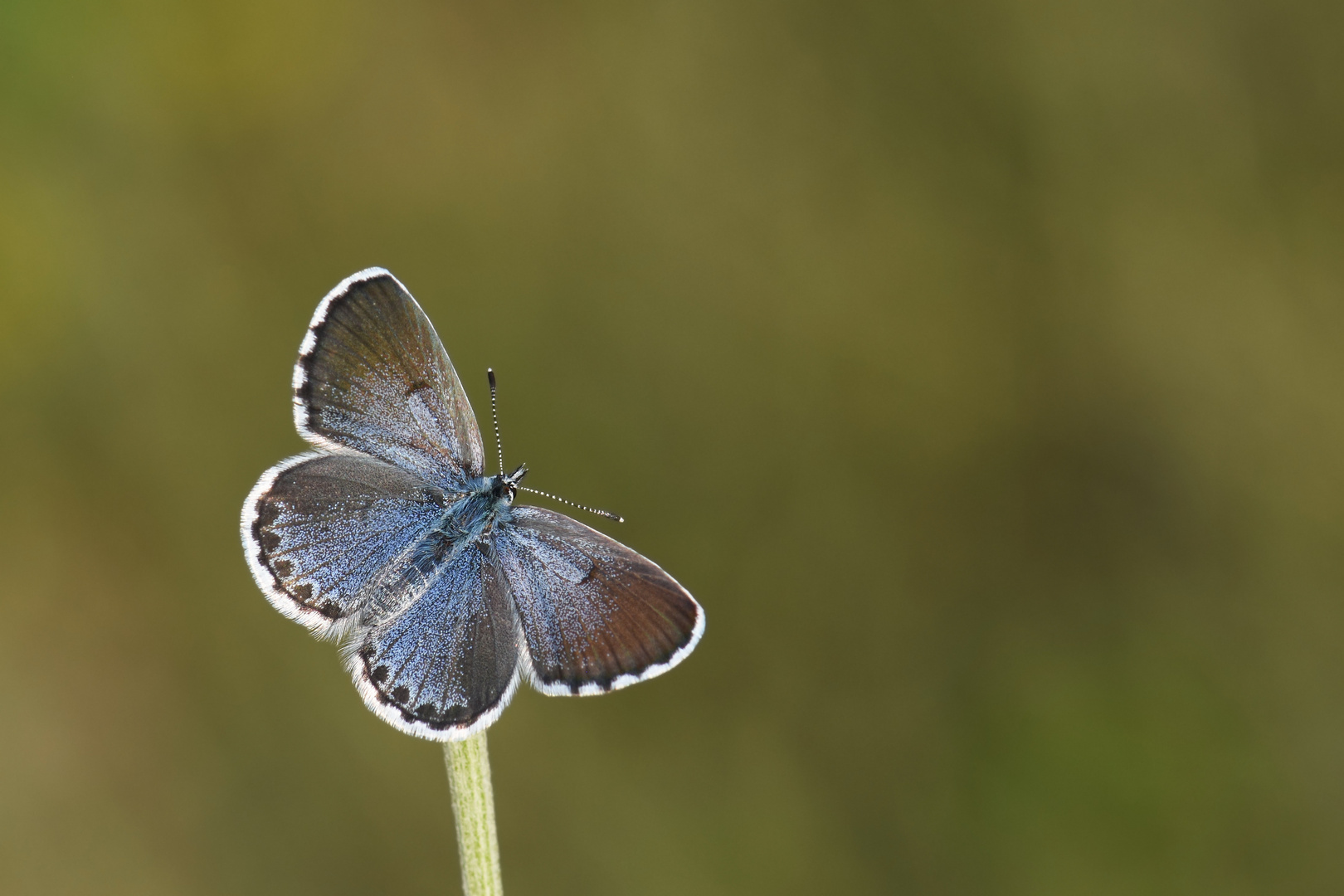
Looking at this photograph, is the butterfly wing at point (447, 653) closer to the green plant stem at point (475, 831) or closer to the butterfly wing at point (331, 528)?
the butterfly wing at point (331, 528)

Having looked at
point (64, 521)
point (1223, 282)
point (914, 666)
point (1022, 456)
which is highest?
point (1223, 282)

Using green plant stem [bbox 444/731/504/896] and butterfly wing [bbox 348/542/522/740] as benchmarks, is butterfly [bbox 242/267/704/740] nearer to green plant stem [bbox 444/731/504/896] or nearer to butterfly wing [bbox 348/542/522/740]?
butterfly wing [bbox 348/542/522/740]

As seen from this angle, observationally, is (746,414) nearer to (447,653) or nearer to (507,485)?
(507,485)

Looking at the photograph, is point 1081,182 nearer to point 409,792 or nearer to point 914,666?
point 914,666

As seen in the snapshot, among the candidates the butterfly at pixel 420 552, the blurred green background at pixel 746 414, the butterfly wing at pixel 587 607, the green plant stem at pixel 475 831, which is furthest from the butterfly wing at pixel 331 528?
the blurred green background at pixel 746 414

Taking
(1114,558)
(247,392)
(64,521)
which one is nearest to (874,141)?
(1114,558)

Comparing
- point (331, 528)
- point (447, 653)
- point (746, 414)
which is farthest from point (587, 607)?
point (746, 414)

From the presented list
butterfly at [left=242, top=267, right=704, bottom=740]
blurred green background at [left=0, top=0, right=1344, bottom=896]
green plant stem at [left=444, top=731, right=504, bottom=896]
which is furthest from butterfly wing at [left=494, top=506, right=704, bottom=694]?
blurred green background at [left=0, top=0, right=1344, bottom=896]
